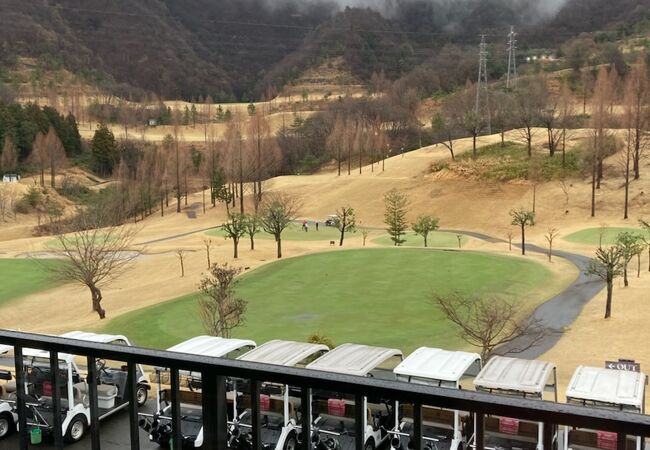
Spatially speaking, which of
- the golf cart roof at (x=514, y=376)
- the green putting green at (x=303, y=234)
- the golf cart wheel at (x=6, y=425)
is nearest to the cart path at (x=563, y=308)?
the golf cart roof at (x=514, y=376)

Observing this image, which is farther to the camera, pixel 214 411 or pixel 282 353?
pixel 282 353

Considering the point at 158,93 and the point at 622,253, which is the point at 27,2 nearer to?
the point at 158,93

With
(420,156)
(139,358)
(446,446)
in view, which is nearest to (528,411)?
(139,358)

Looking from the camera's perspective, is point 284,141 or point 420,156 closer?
point 420,156

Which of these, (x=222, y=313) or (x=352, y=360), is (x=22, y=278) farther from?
(x=352, y=360)

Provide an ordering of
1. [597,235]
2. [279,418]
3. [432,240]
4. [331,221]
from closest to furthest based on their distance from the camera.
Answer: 1. [279,418]
2. [597,235]
3. [432,240]
4. [331,221]

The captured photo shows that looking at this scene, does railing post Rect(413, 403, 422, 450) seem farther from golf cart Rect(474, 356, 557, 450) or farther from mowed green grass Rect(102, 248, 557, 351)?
mowed green grass Rect(102, 248, 557, 351)

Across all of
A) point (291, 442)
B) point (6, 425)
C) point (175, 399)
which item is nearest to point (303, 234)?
point (6, 425)
